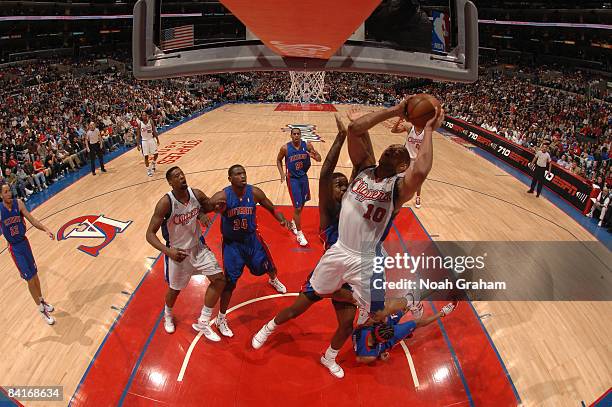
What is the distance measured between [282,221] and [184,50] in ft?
7.21

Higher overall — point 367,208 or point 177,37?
point 177,37

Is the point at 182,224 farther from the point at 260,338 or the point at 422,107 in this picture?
the point at 422,107

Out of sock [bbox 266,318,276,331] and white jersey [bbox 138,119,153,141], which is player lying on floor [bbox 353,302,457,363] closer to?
sock [bbox 266,318,276,331]

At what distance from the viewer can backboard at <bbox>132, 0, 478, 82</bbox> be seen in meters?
2.86

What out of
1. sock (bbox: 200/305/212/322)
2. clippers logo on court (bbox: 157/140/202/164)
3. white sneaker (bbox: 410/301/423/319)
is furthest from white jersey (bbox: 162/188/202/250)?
clippers logo on court (bbox: 157/140/202/164)

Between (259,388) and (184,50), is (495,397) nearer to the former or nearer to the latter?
(259,388)

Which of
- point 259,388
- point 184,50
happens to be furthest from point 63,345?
point 184,50

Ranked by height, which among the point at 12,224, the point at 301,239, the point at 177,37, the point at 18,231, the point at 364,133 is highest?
the point at 177,37

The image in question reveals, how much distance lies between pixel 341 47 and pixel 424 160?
3.75 feet

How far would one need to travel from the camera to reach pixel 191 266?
4.46m

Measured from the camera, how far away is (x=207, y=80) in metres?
30.5

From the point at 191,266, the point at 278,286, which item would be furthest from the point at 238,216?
the point at 278,286

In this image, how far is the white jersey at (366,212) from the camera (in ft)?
10.5

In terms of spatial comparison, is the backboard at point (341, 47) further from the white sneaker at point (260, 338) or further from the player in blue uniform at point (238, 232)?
the white sneaker at point (260, 338)
